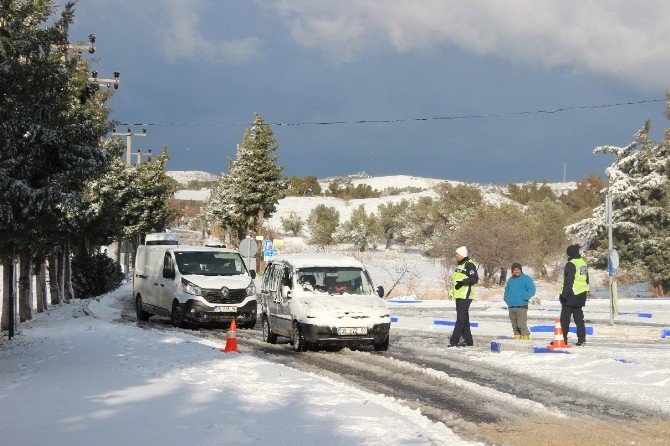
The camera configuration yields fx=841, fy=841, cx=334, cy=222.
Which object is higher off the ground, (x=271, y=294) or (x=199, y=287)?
(x=199, y=287)

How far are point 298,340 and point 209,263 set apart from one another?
25.1ft

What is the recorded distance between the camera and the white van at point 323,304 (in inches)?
637

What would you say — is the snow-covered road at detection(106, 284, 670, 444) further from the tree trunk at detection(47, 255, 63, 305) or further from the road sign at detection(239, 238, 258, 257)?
the tree trunk at detection(47, 255, 63, 305)

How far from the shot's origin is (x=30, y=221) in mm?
15102

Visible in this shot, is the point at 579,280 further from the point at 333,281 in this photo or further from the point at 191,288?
the point at 191,288

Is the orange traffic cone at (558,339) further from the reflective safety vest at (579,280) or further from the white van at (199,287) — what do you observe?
the white van at (199,287)

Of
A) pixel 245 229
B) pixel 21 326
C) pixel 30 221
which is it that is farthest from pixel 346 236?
pixel 30 221

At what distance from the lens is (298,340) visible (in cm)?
1664

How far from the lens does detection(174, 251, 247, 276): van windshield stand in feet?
76.2

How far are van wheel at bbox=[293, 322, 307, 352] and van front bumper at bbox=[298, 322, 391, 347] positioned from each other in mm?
225

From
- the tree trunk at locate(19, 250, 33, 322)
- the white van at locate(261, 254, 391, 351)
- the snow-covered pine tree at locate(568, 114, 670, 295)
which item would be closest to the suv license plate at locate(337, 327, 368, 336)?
the white van at locate(261, 254, 391, 351)

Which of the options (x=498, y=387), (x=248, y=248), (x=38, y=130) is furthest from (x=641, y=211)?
(x=38, y=130)

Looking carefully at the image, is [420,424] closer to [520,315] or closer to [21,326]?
[520,315]

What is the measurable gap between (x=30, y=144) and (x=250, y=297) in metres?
9.94
